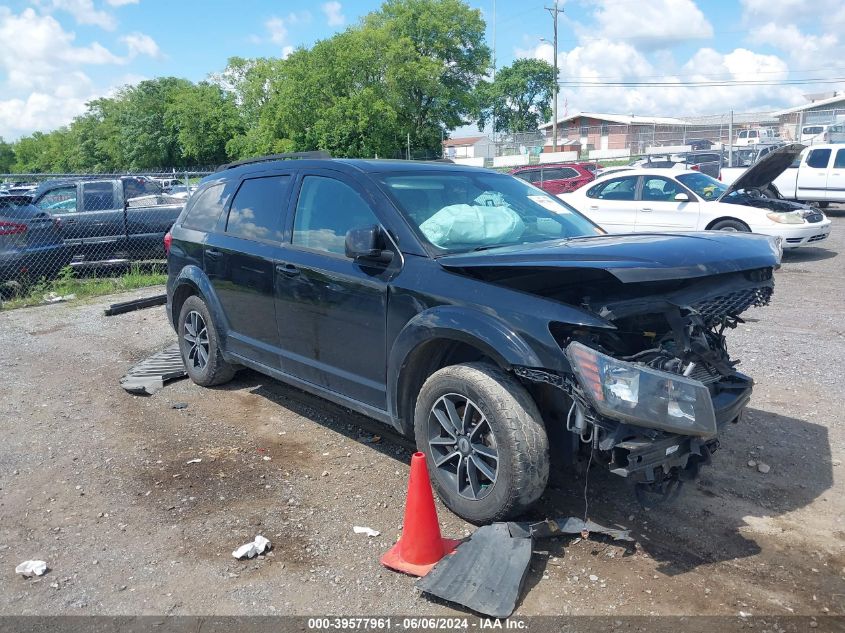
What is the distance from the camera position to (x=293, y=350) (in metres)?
4.89

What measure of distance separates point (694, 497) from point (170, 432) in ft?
12.1

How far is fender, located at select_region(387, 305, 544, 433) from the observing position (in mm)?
3426

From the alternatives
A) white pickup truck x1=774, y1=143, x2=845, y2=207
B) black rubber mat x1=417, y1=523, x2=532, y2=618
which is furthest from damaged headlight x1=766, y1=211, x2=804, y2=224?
black rubber mat x1=417, y1=523, x2=532, y2=618

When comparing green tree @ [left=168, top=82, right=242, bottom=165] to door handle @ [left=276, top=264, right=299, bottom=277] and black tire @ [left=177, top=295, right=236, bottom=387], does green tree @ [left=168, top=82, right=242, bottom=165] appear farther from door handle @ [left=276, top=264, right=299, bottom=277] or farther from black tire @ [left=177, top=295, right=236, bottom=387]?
door handle @ [left=276, top=264, right=299, bottom=277]

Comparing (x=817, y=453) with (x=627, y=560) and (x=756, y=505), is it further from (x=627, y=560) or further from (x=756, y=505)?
(x=627, y=560)

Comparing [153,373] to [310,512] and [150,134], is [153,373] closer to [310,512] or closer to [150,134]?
[310,512]

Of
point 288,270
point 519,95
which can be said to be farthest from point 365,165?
point 519,95

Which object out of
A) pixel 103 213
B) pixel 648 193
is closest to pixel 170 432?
pixel 103 213

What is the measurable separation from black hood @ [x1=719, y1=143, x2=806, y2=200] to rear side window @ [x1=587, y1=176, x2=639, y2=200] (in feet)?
5.64

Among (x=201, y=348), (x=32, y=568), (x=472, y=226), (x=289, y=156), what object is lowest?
(x=32, y=568)

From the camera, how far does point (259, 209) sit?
5305mm

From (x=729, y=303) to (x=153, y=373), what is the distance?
510 cm

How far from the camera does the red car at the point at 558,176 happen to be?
23.2m

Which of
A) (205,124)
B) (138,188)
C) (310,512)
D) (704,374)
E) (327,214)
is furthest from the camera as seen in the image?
(205,124)
